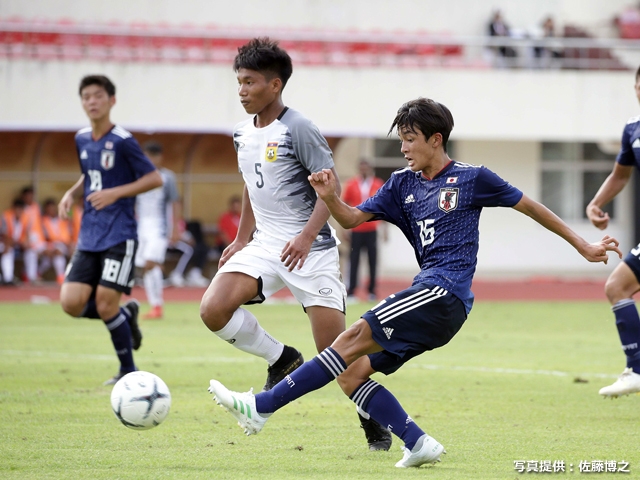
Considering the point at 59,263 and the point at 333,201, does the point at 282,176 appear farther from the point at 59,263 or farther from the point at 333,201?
the point at 59,263

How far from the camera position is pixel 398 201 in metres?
5.53

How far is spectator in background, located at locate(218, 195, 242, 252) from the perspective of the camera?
22.3 metres

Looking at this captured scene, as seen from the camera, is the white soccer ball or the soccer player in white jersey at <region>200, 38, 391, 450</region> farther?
the soccer player in white jersey at <region>200, 38, 391, 450</region>

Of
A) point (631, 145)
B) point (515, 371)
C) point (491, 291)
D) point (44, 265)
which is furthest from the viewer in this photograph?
point (491, 291)

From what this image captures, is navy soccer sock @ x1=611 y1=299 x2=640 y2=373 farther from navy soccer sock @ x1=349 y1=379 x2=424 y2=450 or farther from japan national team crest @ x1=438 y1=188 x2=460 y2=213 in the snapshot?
navy soccer sock @ x1=349 y1=379 x2=424 y2=450

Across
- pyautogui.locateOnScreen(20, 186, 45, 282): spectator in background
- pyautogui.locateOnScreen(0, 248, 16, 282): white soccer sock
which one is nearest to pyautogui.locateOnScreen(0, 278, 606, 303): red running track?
pyautogui.locateOnScreen(0, 248, 16, 282): white soccer sock

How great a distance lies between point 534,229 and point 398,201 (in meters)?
22.0

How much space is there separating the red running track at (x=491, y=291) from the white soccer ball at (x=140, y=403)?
1296cm

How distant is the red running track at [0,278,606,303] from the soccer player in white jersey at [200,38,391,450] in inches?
492

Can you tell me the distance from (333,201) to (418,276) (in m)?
0.59

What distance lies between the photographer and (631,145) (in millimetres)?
7555

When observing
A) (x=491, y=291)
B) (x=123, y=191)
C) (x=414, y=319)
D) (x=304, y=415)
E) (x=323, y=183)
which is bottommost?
(x=491, y=291)

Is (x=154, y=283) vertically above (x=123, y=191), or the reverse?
(x=123, y=191)

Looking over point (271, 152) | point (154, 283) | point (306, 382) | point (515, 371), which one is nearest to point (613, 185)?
point (515, 371)
